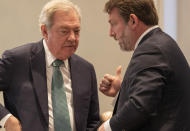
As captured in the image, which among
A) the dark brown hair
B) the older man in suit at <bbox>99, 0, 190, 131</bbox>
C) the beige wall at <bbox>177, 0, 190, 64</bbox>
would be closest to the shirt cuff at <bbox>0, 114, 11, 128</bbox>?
the older man in suit at <bbox>99, 0, 190, 131</bbox>

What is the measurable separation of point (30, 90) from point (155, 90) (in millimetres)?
873

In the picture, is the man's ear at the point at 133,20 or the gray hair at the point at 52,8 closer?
the man's ear at the point at 133,20

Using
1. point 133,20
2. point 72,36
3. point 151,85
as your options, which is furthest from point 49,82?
point 151,85

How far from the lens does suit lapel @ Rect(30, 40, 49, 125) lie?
6.35 ft

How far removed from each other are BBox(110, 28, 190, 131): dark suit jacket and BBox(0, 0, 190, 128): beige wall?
4.50 feet

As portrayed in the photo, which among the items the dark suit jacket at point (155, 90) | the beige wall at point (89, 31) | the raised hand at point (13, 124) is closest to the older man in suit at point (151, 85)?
the dark suit jacket at point (155, 90)

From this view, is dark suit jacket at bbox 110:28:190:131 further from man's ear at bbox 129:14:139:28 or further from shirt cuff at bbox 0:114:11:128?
shirt cuff at bbox 0:114:11:128

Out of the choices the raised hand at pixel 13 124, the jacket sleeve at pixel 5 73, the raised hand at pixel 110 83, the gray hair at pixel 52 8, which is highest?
the gray hair at pixel 52 8

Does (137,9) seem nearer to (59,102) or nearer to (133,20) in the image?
(133,20)

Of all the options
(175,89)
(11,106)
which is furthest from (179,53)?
(11,106)

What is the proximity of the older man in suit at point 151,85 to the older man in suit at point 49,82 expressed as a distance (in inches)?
20.5

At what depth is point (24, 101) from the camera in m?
1.94

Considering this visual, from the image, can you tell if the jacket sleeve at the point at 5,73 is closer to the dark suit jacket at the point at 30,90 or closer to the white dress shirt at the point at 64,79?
the dark suit jacket at the point at 30,90

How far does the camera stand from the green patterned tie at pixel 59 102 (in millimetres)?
1958
